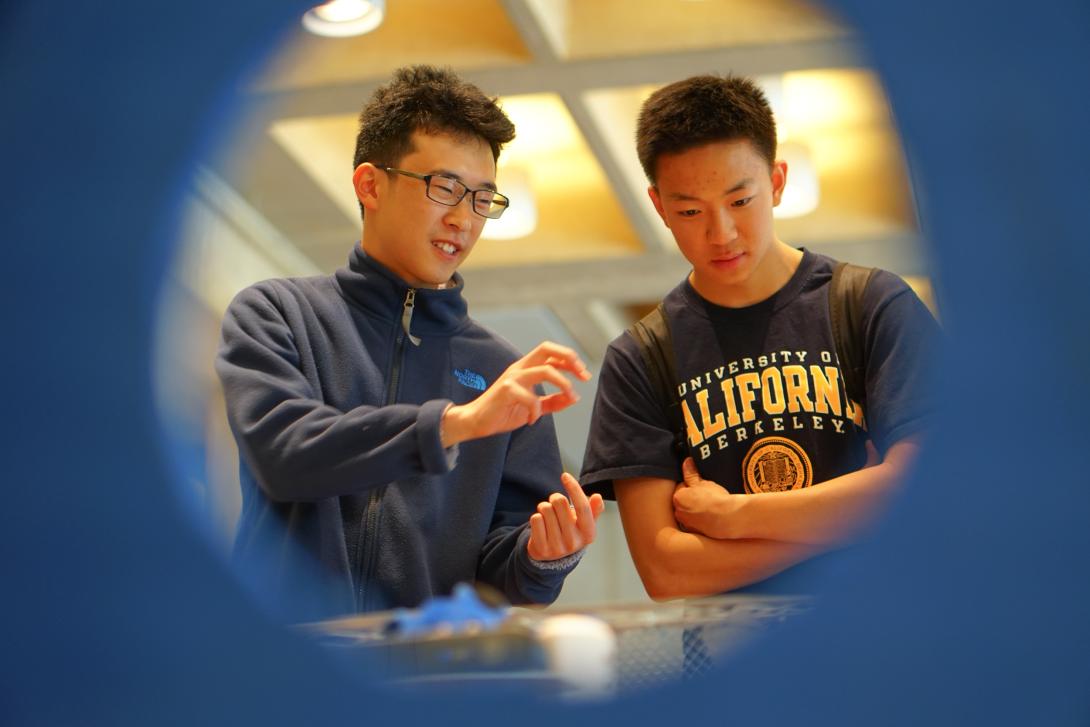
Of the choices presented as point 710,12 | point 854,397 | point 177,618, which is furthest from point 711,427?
point 710,12

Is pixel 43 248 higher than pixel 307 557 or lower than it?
Answer: higher

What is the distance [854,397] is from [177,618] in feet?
2.22

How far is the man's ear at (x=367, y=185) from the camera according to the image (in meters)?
1.51

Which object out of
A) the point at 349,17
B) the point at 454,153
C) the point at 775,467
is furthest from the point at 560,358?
the point at 349,17

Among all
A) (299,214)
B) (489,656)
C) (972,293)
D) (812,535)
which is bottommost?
(489,656)

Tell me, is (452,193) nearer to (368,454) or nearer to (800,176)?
(368,454)

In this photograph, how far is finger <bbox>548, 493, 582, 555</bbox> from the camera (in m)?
1.24

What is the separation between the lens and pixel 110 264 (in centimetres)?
109

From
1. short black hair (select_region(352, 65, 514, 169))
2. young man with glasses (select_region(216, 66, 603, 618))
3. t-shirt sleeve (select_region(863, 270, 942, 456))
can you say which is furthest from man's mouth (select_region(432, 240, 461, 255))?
t-shirt sleeve (select_region(863, 270, 942, 456))

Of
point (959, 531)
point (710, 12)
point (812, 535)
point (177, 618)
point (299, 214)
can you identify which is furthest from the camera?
point (299, 214)

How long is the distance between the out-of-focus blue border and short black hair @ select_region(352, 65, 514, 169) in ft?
1.25

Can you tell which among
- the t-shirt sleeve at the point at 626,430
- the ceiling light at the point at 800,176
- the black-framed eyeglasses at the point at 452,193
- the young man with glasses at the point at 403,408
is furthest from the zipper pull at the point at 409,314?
the ceiling light at the point at 800,176

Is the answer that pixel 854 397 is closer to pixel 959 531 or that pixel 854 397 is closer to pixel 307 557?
pixel 959 531

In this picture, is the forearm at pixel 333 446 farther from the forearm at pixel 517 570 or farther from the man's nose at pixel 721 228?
the man's nose at pixel 721 228
